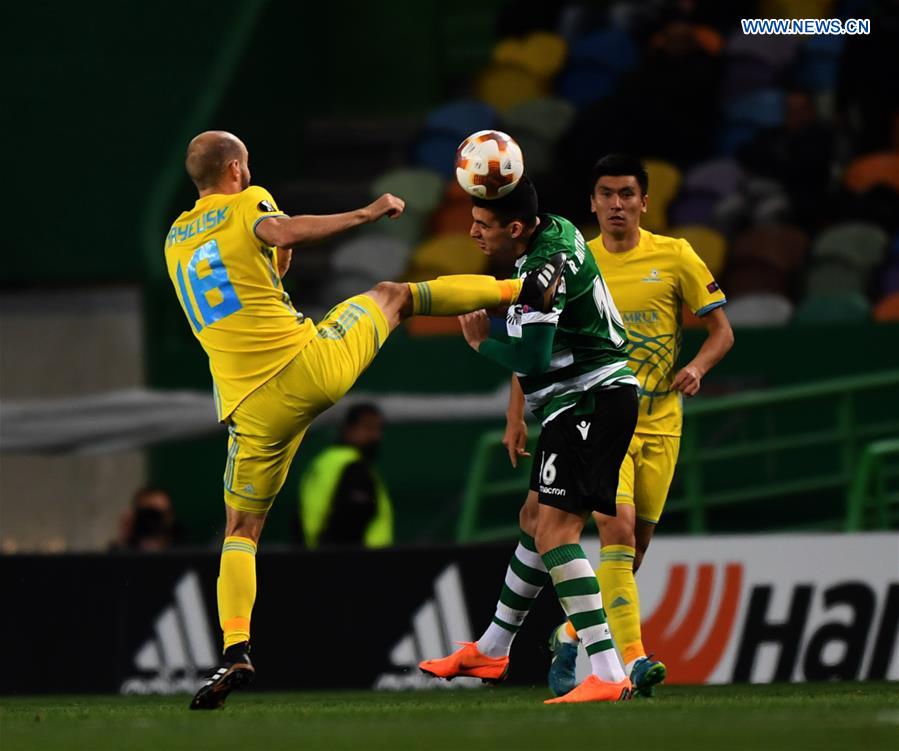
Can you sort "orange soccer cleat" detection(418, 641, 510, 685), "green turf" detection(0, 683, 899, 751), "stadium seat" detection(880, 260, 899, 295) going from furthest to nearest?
"stadium seat" detection(880, 260, 899, 295) < "orange soccer cleat" detection(418, 641, 510, 685) < "green turf" detection(0, 683, 899, 751)

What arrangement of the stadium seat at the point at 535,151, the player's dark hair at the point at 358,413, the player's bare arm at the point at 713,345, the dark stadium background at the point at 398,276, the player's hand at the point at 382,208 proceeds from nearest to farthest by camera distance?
the player's hand at the point at 382,208
the player's bare arm at the point at 713,345
the dark stadium background at the point at 398,276
the player's dark hair at the point at 358,413
the stadium seat at the point at 535,151

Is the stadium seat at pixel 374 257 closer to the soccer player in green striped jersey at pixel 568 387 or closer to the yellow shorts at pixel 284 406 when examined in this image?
the soccer player in green striped jersey at pixel 568 387

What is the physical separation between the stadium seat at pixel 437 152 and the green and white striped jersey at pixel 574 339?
8.23 metres

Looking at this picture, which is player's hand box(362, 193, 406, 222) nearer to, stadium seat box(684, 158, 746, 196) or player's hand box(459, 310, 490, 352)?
player's hand box(459, 310, 490, 352)

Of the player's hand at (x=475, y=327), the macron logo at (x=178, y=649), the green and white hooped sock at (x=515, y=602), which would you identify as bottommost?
the macron logo at (x=178, y=649)

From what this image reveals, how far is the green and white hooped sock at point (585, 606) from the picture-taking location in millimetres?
7707

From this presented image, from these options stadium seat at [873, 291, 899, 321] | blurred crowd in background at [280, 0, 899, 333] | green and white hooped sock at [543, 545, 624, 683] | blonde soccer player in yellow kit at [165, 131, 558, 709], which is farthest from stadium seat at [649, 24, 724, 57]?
green and white hooped sock at [543, 545, 624, 683]

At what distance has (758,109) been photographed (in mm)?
15977

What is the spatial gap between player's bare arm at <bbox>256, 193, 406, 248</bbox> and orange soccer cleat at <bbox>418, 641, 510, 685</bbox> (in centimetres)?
184

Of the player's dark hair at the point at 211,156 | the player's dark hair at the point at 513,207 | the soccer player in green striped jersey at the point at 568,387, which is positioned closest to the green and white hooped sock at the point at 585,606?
the soccer player in green striped jersey at the point at 568,387

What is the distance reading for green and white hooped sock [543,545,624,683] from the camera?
771cm

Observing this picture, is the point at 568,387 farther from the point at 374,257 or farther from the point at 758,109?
the point at 758,109

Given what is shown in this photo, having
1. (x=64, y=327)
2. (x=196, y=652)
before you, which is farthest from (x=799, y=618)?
(x=64, y=327)

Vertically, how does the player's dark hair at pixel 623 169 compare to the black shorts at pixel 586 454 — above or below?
above
